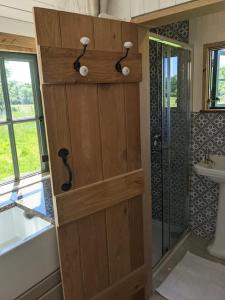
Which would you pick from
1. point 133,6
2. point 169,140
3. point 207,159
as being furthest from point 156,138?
point 133,6

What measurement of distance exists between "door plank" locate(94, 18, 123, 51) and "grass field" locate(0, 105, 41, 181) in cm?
97

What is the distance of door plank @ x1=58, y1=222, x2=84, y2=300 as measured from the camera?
124 cm

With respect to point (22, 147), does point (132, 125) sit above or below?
above

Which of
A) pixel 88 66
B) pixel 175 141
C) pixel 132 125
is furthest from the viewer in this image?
pixel 175 141

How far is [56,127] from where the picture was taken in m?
1.13

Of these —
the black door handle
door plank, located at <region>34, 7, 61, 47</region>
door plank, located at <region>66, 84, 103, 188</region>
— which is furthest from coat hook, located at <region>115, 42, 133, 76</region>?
the black door handle

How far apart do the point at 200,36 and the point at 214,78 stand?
0.39m

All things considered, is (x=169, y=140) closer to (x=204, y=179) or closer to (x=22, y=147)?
(x=204, y=179)

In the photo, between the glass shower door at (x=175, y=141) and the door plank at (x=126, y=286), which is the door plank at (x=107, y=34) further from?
the door plank at (x=126, y=286)

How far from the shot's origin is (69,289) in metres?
1.30

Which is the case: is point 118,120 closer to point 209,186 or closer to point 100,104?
point 100,104

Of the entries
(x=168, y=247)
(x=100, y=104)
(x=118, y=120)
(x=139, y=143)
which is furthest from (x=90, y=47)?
(x=168, y=247)

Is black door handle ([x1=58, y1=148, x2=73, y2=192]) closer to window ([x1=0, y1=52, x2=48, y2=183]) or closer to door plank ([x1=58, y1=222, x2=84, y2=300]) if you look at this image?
door plank ([x1=58, y1=222, x2=84, y2=300])

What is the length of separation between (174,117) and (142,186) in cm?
94
